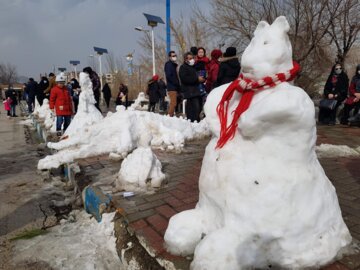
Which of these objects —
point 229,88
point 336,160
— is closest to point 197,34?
point 336,160

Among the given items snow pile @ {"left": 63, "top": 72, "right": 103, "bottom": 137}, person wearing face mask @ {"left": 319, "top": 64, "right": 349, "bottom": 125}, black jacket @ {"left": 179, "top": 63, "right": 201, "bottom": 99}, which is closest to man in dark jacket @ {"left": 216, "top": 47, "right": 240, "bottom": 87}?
black jacket @ {"left": 179, "top": 63, "right": 201, "bottom": 99}

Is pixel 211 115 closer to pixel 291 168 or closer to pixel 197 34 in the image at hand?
pixel 291 168

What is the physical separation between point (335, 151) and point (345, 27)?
341 inches

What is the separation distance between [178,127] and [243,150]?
15.4 feet

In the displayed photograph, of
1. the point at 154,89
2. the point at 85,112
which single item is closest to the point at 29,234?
→ the point at 85,112

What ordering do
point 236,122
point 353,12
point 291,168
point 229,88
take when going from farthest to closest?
point 353,12, point 229,88, point 236,122, point 291,168

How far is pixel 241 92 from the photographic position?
7.20 ft

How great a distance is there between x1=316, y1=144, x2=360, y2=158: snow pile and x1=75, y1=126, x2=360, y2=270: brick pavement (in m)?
0.22

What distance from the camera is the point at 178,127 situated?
22.0 ft

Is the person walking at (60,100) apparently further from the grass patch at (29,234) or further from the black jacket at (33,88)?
the black jacket at (33,88)

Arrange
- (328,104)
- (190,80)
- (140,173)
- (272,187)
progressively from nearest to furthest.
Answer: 1. (272,187)
2. (140,173)
3. (190,80)
4. (328,104)

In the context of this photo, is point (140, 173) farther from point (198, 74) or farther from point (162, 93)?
point (162, 93)

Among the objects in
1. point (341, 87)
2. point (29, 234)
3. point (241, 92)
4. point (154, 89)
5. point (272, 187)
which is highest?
point (154, 89)

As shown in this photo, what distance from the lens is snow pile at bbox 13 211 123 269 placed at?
2.66 m
